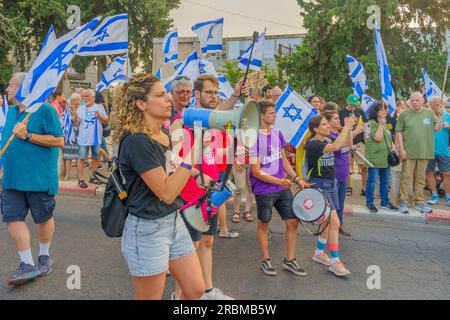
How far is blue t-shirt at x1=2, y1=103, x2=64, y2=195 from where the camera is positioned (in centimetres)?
362

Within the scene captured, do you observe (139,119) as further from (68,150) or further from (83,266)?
(68,150)

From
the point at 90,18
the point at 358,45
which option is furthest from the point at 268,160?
the point at 90,18

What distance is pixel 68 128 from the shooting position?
8703 millimetres

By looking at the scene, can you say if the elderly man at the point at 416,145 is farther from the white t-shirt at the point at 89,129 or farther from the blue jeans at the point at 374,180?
the white t-shirt at the point at 89,129

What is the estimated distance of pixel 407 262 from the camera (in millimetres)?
4512

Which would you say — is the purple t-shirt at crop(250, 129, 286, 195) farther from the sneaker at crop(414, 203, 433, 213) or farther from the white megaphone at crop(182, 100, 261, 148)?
the sneaker at crop(414, 203, 433, 213)

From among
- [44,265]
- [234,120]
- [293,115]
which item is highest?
[293,115]

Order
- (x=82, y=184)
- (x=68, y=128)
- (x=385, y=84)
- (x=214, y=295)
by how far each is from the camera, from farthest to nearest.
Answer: (x=68, y=128), (x=82, y=184), (x=385, y=84), (x=214, y=295)

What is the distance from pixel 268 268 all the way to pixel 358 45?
14.4 m

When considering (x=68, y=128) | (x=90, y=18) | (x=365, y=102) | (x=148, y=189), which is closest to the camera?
(x=148, y=189)

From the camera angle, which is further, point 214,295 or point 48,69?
point 48,69

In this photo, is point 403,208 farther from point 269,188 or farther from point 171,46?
point 171,46

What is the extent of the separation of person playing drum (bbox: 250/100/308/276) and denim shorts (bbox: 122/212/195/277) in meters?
1.80

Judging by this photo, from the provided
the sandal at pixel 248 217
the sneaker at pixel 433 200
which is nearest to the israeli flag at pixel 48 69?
the sandal at pixel 248 217
